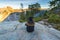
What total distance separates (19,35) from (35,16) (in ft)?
6.33

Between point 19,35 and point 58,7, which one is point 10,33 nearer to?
point 19,35

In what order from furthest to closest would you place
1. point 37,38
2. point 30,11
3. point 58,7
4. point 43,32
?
point 58,7 < point 30,11 < point 43,32 < point 37,38

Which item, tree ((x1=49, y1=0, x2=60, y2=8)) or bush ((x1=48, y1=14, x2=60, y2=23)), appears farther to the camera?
tree ((x1=49, y1=0, x2=60, y2=8))

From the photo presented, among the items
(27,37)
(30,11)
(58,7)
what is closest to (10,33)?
(27,37)

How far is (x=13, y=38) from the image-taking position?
9.41ft

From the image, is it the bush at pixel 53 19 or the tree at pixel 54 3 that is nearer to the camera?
the bush at pixel 53 19

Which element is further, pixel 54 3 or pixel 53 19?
pixel 54 3

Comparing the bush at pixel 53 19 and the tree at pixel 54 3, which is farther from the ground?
the tree at pixel 54 3

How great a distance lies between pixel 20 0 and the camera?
487cm

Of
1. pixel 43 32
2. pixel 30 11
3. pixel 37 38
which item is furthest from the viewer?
pixel 30 11

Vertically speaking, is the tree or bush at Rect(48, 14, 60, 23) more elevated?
the tree

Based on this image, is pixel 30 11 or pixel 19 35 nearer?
pixel 19 35

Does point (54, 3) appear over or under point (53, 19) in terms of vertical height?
over

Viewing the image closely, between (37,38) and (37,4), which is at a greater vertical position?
(37,4)
